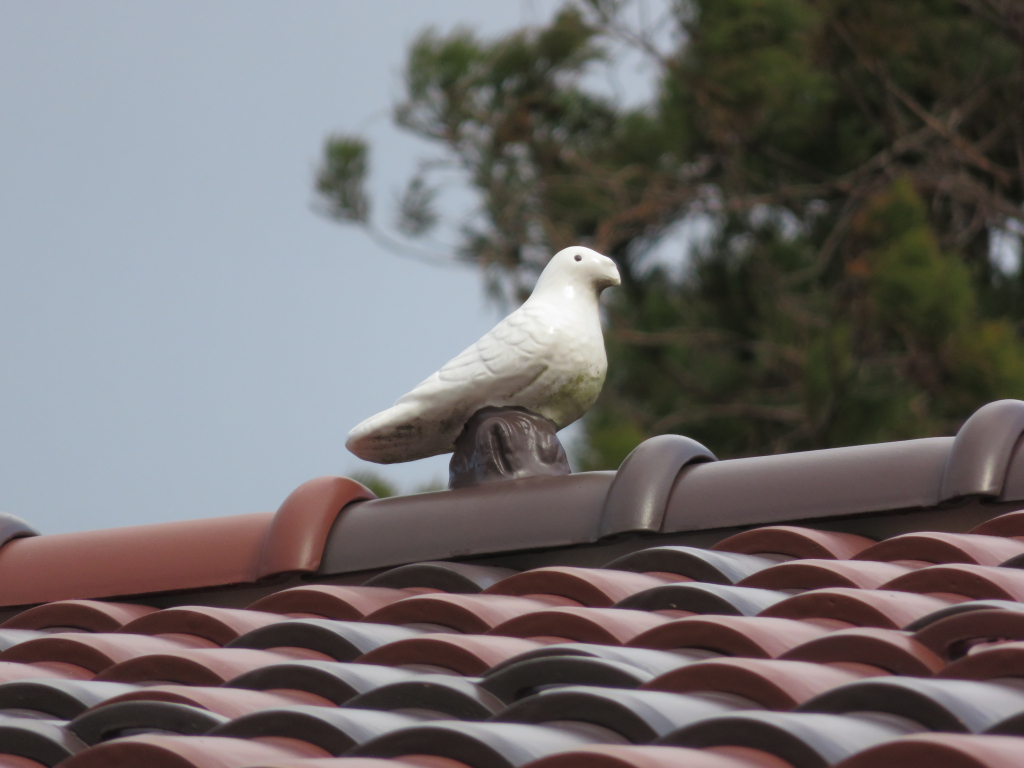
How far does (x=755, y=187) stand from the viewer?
7.81 meters

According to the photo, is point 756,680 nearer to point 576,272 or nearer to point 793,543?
point 793,543

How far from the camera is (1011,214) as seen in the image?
6914mm

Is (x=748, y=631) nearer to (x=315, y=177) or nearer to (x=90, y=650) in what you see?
(x=90, y=650)

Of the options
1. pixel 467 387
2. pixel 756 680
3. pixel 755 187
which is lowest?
pixel 756 680

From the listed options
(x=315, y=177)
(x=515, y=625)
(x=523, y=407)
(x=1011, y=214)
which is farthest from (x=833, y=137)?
(x=515, y=625)

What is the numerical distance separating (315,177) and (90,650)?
21.3 ft

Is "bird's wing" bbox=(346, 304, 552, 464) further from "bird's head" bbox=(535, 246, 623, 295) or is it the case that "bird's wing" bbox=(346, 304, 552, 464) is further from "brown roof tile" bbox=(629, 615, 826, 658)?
"brown roof tile" bbox=(629, 615, 826, 658)

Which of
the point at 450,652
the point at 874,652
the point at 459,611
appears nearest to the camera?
the point at 874,652

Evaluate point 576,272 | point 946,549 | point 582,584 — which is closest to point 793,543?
point 946,549

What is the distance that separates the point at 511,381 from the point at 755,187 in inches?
227

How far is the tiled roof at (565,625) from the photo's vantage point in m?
1.10

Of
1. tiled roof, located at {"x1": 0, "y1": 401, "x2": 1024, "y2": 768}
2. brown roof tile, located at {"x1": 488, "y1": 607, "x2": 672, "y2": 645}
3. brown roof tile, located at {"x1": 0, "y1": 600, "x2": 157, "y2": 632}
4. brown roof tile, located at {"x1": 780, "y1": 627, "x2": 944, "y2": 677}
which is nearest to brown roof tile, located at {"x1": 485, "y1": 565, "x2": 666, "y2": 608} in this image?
tiled roof, located at {"x1": 0, "y1": 401, "x2": 1024, "y2": 768}

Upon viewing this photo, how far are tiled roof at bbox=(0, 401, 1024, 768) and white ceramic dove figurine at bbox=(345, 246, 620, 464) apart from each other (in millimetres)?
131

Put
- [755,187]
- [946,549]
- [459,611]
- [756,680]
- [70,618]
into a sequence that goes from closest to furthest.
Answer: [756,680] → [459,611] → [946,549] → [70,618] → [755,187]
